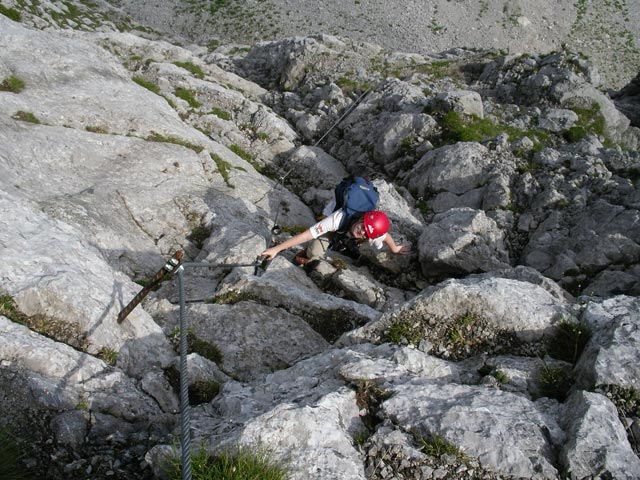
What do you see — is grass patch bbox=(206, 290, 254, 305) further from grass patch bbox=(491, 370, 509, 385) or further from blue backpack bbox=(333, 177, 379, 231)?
grass patch bbox=(491, 370, 509, 385)

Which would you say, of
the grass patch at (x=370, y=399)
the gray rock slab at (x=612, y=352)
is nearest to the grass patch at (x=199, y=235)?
the grass patch at (x=370, y=399)

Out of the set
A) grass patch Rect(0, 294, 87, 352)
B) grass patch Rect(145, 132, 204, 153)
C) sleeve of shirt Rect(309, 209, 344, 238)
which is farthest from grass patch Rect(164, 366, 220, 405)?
grass patch Rect(145, 132, 204, 153)

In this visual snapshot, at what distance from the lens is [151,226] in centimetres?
1677

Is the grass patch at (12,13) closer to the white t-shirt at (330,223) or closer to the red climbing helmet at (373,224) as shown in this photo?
the white t-shirt at (330,223)

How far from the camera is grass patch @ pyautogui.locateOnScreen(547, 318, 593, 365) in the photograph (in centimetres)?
873

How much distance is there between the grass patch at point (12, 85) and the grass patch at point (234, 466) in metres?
20.6

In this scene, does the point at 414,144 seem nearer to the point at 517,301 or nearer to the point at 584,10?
the point at 517,301

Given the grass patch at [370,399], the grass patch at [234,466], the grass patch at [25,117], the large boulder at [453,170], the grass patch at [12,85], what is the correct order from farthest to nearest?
the large boulder at [453,170] → the grass patch at [12,85] → the grass patch at [25,117] → the grass patch at [370,399] → the grass patch at [234,466]

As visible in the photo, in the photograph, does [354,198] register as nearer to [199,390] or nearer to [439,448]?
[199,390]

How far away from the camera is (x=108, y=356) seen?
8773mm

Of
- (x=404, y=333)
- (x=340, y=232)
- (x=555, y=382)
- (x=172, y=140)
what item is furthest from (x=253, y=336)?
(x=172, y=140)

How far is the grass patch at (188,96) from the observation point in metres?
28.5

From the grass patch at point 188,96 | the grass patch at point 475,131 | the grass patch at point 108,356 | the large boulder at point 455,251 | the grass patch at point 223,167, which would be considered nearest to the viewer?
the grass patch at point 108,356

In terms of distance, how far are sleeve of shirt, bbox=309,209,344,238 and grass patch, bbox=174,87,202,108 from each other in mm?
18365
